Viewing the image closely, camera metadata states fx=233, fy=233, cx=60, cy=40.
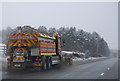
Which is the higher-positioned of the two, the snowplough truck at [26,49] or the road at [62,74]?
the snowplough truck at [26,49]

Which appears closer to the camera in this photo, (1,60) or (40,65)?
(40,65)

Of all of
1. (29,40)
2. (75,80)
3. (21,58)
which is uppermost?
(29,40)

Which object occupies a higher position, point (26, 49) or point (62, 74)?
point (26, 49)

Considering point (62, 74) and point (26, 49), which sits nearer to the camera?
point (62, 74)

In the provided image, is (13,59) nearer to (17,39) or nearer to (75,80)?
(17,39)

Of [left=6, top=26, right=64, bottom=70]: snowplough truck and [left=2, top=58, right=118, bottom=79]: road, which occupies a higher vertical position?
[left=6, top=26, right=64, bottom=70]: snowplough truck

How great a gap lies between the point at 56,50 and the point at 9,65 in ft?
25.2

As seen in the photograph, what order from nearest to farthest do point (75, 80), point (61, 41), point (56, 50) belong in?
point (75, 80) → point (56, 50) → point (61, 41)

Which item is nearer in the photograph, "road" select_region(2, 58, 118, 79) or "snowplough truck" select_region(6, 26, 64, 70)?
"road" select_region(2, 58, 118, 79)

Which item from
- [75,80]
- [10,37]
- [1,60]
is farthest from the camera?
[1,60]

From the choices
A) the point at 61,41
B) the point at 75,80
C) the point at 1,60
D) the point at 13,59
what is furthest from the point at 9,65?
the point at 61,41

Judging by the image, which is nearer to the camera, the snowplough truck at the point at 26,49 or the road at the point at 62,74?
the road at the point at 62,74

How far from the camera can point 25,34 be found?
743 inches

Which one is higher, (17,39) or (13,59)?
(17,39)
